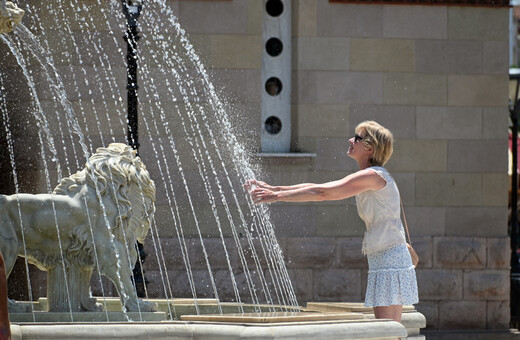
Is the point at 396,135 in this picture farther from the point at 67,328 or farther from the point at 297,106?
the point at 67,328

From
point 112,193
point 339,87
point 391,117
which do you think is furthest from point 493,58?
point 112,193

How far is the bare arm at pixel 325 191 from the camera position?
657 centimetres

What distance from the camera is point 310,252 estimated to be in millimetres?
13867

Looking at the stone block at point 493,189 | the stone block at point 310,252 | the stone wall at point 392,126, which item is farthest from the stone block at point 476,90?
the stone block at point 310,252

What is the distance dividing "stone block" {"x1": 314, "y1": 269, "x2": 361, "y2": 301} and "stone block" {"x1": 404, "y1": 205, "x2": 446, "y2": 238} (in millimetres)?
1035

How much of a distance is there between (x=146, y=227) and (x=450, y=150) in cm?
793

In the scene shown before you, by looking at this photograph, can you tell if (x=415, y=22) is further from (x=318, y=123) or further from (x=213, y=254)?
(x=213, y=254)

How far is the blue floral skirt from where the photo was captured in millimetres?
6672

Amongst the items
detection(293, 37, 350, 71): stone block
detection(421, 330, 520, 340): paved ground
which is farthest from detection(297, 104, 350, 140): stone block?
detection(421, 330, 520, 340): paved ground

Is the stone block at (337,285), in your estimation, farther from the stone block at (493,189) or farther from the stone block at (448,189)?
the stone block at (493,189)

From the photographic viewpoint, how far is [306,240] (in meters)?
13.9

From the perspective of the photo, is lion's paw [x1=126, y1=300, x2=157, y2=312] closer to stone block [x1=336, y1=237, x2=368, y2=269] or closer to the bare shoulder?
the bare shoulder

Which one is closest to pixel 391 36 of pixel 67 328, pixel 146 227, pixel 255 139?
pixel 255 139

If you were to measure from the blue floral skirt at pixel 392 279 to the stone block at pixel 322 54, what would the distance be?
7.57 m
